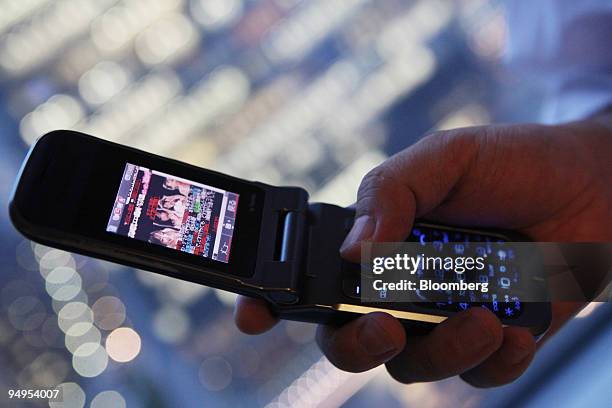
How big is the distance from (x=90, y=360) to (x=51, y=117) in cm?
31

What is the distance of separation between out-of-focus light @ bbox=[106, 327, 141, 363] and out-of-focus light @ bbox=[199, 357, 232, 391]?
0.08 metres

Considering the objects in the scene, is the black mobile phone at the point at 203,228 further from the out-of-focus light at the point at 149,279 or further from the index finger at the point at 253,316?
the out-of-focus light at the point at 149,279

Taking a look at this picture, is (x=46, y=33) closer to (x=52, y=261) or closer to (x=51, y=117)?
(x=51, y=117)

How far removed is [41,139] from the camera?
454 mm

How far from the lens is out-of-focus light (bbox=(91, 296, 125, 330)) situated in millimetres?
629

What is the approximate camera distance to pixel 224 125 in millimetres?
766

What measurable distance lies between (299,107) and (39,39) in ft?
1.17

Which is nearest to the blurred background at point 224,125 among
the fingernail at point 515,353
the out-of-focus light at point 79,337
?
the out-of-focus light at point 79,337

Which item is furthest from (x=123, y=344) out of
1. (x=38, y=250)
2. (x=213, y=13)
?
(x=213, y=13)

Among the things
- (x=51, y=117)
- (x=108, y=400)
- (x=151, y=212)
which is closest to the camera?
(x=151, y=212)

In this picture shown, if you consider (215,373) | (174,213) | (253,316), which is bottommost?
(215,373)

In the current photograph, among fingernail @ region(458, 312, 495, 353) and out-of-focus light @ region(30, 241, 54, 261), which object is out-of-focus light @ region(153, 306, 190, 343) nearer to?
out-of-focus light @ region(30, 241, 54, 261)

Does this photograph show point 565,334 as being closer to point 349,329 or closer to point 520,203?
point 520,203

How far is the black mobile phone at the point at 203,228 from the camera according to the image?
1.41 feet
